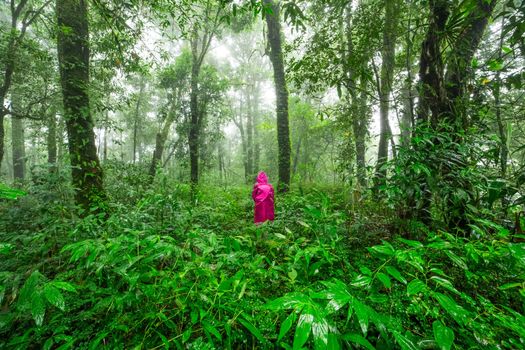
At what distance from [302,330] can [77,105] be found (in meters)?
5.07

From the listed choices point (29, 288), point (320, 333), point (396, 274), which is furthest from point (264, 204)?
point (320, 333)

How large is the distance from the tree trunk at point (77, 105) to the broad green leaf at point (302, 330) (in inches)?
166

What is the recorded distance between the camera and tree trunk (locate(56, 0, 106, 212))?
4055 mm

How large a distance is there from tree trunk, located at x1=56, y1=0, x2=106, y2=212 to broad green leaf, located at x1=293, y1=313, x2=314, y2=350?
421 centimetres

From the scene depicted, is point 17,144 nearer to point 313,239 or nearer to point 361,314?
point 313,239

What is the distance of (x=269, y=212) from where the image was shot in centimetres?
479

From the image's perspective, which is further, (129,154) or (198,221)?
(129,154)

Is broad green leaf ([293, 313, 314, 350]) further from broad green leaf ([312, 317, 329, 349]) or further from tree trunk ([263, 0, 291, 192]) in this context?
tree trunk ([263, 0, 291, 192])

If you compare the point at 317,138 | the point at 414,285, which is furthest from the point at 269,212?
the point at 317,138

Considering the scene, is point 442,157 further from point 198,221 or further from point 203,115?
point 203,115

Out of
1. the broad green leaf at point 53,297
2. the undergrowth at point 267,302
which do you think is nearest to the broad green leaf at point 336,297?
the undergrowth at point 267,302

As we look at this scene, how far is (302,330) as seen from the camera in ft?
2.67

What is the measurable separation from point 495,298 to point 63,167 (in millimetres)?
4546

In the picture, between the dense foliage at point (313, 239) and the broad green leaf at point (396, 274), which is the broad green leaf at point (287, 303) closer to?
the dense foliage at point (313, 239)
